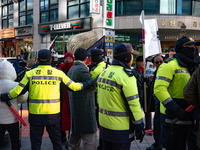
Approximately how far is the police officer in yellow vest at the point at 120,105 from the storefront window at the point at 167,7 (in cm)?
1941

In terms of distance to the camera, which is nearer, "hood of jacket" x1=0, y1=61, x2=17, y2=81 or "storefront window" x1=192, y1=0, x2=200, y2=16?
"hood of jacket" x1=0, y1=61, x2=17, y2=81

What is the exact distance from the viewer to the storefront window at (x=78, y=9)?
21094 millimetres

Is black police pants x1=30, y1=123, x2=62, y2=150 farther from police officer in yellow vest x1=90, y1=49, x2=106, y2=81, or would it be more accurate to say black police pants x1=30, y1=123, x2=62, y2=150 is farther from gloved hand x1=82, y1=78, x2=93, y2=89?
police officer in yellow vest x1=90, y1=49, x2=106, y2=81

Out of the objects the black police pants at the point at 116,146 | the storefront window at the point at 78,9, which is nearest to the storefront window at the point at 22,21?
the storefront window at the point at 78,9

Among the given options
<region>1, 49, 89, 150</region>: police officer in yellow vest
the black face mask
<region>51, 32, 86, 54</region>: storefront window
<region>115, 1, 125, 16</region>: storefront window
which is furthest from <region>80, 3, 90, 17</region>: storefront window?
the black face mask

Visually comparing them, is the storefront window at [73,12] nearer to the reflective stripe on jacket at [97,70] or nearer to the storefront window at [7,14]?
the storefront window at [7,14]

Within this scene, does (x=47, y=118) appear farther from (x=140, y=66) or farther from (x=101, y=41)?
(x=101, y=41)

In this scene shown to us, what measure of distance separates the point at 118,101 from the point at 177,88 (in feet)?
2.96

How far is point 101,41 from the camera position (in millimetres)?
6645

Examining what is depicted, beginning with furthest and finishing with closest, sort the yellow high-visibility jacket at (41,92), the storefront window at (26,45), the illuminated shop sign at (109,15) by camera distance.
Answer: the storefront window at (26,45) < the illuminated shop sign at (109,15) < the yellow high-visibility jacket at (41,92)

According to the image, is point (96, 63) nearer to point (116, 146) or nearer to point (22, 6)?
point (116, 146)

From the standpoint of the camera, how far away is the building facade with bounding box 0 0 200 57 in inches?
803

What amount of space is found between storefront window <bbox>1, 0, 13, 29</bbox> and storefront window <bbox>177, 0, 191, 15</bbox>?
74.5ft

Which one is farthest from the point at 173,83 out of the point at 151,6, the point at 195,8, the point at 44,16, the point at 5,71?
the point at 44,16
